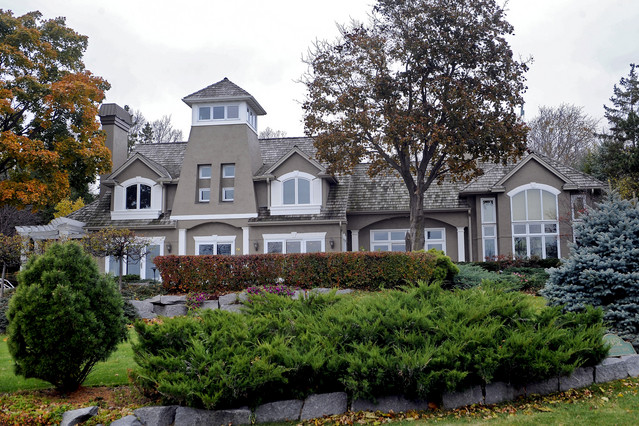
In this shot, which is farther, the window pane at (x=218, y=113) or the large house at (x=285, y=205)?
the window pane at (x=218, y=113)

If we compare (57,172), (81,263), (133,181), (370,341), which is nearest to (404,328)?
(370,341)

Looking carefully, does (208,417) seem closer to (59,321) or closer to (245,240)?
(59,321)

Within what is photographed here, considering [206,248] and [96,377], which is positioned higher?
[206,248]

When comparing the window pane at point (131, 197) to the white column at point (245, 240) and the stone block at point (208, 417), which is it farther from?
the stone block at point (208, 417)

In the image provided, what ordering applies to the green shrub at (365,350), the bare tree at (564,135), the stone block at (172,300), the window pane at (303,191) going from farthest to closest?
the bare tree at (564,135) → the window pane at (303,191) → the stone block at (172,300) → the green shrub at (365,350)

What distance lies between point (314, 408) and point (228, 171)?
18.6 m

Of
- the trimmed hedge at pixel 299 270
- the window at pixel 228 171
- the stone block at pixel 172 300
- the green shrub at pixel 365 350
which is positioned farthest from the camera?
the window at pixel 228 171

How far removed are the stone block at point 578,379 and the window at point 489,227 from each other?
17.4 m

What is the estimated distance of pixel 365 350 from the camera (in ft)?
20.2

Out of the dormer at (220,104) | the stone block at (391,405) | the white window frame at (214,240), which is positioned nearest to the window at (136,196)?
the white window frame at (214,240)

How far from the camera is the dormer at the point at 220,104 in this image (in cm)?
2356

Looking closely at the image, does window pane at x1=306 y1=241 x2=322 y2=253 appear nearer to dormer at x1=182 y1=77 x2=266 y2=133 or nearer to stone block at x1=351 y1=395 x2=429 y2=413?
dormer at x1=182 y1=77 x2=266 y2=133

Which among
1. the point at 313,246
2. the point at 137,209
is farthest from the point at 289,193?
the point at 137,209

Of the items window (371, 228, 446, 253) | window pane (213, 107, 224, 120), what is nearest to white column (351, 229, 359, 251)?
window (371, 228, 446, 253)
